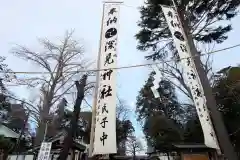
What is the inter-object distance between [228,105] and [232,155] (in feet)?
24.9

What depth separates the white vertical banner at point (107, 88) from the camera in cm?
705

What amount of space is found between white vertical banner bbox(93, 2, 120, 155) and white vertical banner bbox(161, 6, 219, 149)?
244 cm

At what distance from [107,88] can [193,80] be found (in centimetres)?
341

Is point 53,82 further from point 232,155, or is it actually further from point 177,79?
point 232,155

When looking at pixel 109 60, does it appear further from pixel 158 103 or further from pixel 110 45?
pixel 158 103

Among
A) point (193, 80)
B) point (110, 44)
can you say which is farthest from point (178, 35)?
point (110, 44)

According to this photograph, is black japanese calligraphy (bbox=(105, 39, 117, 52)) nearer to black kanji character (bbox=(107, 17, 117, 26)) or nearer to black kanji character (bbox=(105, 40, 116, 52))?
black kanji character (bbox=(105, 40, 116, 52))

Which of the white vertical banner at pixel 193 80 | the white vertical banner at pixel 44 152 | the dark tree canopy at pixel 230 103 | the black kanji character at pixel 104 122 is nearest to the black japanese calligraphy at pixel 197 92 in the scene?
the white vertical banner at pixel 193 80

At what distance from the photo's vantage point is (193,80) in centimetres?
948

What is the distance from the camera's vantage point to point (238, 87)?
16125mm

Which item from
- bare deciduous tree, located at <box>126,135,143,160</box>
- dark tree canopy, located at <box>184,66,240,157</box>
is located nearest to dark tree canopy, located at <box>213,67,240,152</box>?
dark tree canopy, located at <box>184,66,240,157</box>

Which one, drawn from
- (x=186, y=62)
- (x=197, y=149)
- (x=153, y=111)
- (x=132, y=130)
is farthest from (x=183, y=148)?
(x=132, y=130)

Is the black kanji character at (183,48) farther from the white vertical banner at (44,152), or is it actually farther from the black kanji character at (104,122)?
the white vertical banner at (44,152)

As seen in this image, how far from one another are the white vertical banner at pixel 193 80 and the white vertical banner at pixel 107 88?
7.99 feet
